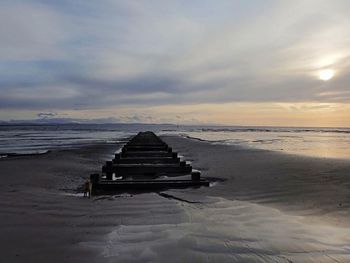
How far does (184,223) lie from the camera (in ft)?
23.1

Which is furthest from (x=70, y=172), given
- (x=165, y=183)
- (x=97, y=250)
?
(x=97, y=250)

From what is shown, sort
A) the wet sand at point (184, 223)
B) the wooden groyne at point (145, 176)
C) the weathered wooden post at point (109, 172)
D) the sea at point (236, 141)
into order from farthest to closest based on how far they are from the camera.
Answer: the sea at point (236, 141)
the weathered wooden post at point (109, 172)
the wooden groyne at point (145, 176)
the wet sand at point (184, 223)

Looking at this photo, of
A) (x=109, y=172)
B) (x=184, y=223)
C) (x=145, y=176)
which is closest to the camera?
(x=184, y=223)

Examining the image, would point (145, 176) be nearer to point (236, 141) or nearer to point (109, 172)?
point (109, 172)

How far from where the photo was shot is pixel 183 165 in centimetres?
1370

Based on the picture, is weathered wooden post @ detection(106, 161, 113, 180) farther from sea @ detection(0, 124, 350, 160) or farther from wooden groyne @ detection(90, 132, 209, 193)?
sea @ detection(0, 124, 350, 160)

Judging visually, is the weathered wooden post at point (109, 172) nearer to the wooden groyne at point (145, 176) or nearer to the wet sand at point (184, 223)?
the wooden groyne at point (145, 176)

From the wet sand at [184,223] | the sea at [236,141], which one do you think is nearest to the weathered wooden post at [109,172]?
the wet sand at [184,223]

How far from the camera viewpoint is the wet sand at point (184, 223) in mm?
5373

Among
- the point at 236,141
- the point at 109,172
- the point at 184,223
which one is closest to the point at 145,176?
the point at 109,172

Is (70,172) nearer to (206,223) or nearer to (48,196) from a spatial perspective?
(48,196)

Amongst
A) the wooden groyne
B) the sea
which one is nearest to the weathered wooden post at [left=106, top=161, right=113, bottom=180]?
the wooden groyne

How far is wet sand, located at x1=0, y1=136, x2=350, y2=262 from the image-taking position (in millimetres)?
5373

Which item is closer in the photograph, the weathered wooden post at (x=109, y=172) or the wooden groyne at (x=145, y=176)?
the wooden groyne at (x=145, y=176)
